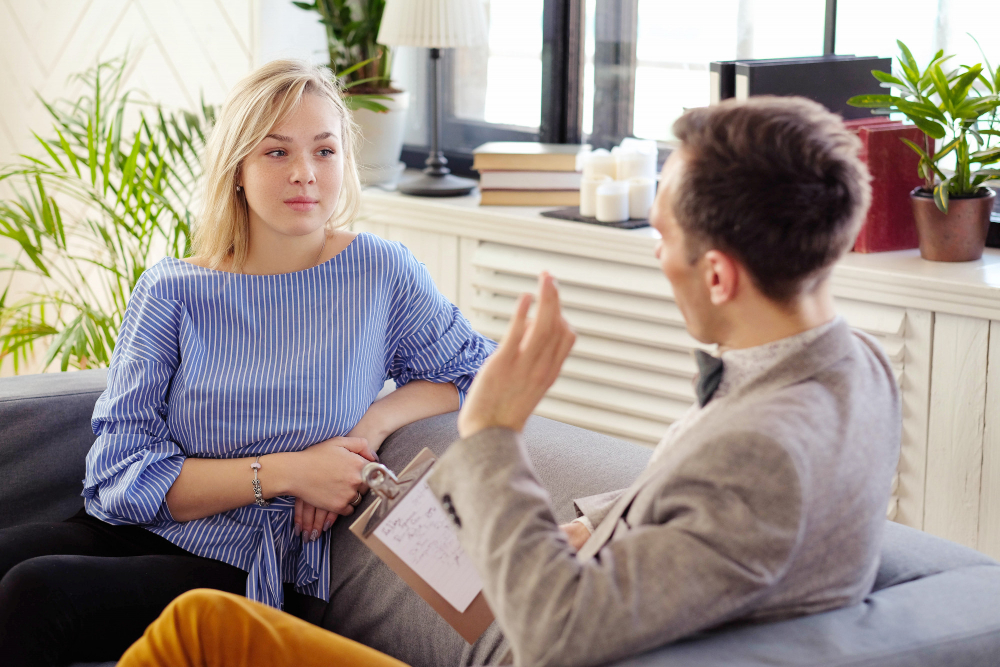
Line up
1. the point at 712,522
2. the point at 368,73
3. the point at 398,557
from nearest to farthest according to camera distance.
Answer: the point at 712,522 < the point at 398,557 < the point at 368,73

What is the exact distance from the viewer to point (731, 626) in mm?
958

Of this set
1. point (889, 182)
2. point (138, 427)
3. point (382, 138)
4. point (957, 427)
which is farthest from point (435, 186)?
point (957, 427)

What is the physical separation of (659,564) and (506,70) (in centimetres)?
218

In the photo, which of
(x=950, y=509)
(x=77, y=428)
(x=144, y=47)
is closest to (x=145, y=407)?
(x=77, y=428)

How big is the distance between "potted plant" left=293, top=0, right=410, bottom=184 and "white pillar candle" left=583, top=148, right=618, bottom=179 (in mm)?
613

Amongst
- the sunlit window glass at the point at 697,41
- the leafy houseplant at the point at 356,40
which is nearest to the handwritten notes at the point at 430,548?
the sunlit window glass at the point at 697,41

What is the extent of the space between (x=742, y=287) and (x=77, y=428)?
129 centimetres

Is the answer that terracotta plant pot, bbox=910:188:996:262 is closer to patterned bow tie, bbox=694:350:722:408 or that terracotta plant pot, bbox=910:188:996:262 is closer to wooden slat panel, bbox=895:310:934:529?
wooden slat panel, bbox=895:310:934:529

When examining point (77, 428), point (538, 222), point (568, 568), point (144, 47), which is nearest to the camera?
point (568, 568)

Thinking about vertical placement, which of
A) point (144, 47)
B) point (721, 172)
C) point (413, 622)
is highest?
point (144, 47)

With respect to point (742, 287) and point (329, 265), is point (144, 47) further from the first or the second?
point (742, 287)

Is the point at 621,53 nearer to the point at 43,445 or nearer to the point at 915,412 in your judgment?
the point at 915,412

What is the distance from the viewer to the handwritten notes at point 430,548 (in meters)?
1.16

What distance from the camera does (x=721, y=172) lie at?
88 centimetres
